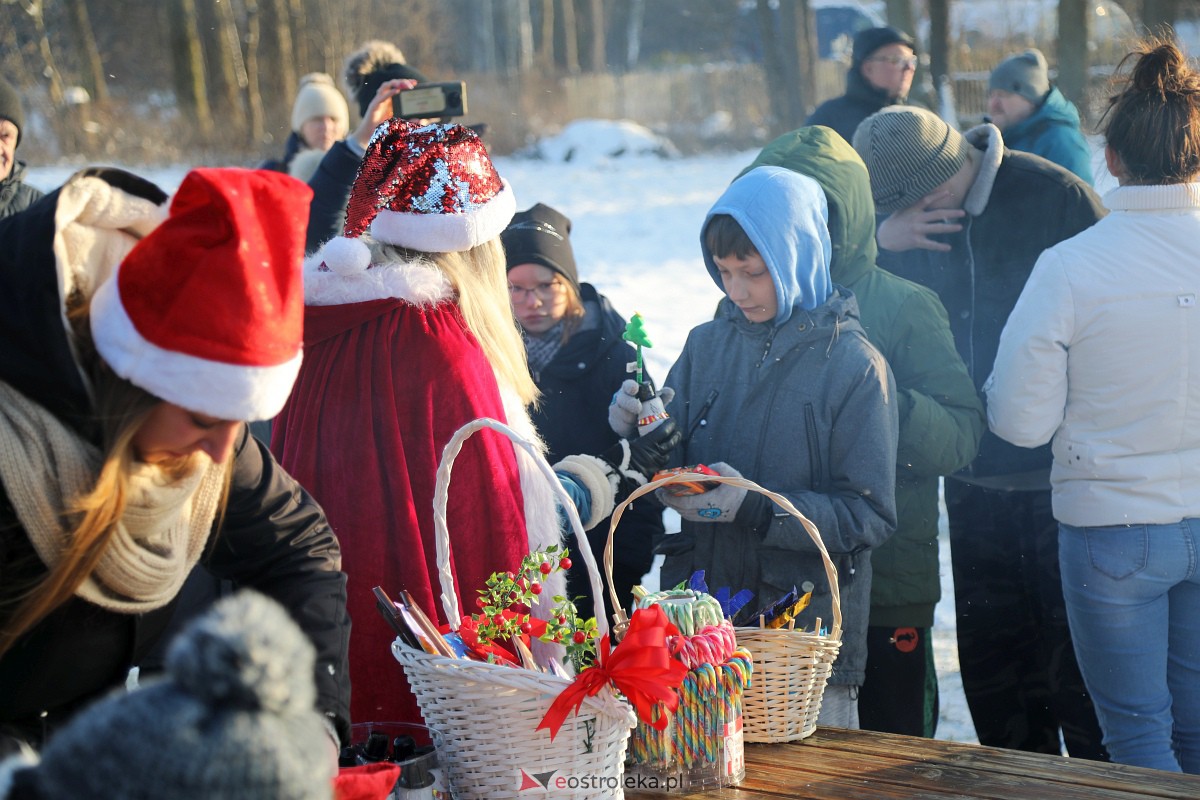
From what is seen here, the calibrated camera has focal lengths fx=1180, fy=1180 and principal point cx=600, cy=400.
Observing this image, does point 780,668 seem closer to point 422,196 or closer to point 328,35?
point 422,196

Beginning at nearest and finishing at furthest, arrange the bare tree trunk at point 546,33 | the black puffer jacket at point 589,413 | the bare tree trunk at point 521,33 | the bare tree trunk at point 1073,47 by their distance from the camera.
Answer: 1. the black puffer jacket at point 589,413
2. the bare tree trunk at point 1073,47
3. the bare tree trunk at point 546,33
4. the bare tree trunk at point 521,33

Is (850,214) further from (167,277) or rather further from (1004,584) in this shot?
(167,277)

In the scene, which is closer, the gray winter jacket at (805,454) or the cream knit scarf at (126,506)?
the cream knit scarf at (126,506)

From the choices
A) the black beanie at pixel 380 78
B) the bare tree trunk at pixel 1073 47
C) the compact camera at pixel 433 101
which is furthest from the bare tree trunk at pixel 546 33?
the compact camera at pixel 433 101

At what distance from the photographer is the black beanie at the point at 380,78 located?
14.8 feet

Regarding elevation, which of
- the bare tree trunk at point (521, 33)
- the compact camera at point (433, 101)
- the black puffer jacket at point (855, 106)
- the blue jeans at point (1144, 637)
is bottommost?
the blue jeans at point (1144, 637)

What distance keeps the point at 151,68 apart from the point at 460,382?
2719 centimetres

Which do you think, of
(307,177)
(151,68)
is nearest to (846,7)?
(151,68)

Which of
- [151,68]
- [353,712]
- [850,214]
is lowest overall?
[353,712]

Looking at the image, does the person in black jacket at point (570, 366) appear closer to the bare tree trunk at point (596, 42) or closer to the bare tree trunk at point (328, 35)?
the bare tree trunk at point (328, 35)

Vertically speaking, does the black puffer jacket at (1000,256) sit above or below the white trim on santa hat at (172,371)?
below

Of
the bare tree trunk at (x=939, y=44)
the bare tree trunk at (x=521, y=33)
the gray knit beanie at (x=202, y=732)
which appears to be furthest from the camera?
the bare tree trunk at (x=521, y=33)

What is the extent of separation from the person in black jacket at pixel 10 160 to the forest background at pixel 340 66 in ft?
31.5

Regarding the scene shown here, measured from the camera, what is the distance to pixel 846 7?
89.7ft
